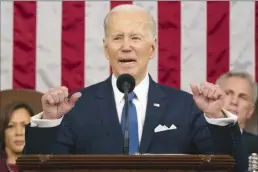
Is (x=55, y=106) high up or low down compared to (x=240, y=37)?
down

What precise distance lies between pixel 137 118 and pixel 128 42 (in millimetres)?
340

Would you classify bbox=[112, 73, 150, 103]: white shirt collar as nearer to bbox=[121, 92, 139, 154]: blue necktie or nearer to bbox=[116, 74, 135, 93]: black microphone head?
bbox=[121, 92, 139, 154]: blue necktie

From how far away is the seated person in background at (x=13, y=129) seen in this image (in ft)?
17.9

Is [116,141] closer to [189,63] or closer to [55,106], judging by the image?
[55,106]

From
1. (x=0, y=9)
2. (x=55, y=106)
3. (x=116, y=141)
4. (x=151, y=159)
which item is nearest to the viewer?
(x=151, y=159)

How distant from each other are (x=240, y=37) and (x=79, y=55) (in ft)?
3.58

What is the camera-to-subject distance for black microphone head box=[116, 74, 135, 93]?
3695 millimetres

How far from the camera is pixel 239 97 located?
561 centimetres

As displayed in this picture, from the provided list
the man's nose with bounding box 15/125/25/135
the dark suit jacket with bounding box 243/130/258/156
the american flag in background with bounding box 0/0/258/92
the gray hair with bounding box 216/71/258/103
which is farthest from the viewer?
the american flag in background with bounding box 0/0/258/92

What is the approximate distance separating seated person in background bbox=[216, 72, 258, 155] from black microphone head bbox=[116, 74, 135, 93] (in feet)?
6.16

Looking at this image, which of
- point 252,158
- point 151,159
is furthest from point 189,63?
point 151,159

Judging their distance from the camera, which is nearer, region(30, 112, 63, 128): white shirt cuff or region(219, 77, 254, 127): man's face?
region(30, 112, 63, 128): white shirt cuff

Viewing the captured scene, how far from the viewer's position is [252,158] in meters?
4.21

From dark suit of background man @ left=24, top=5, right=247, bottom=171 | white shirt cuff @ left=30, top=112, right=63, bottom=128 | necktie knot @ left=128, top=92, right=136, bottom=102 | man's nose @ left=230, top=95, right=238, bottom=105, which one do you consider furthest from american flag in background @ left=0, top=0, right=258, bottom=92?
white shirt cuff @ left=30, top=112, right=63, bottom=128
